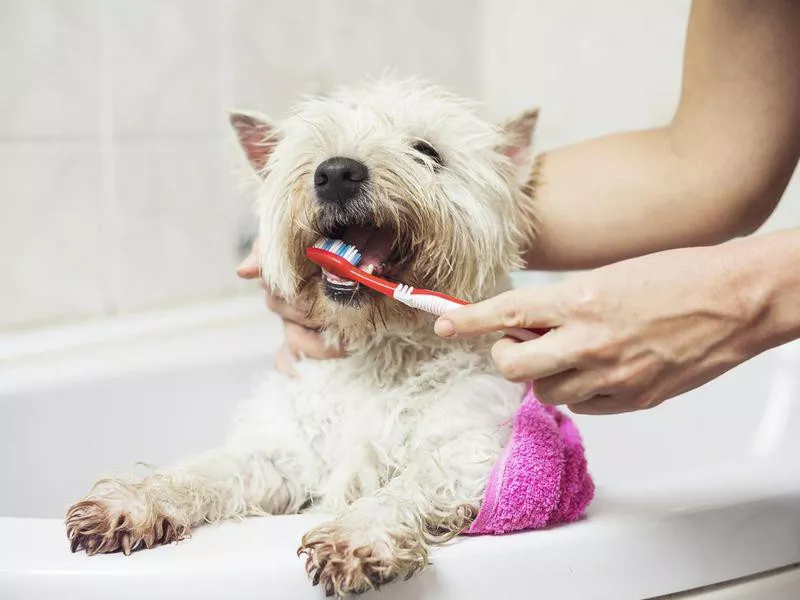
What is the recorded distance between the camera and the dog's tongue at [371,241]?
834mm

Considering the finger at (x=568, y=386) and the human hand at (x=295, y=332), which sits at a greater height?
the finger at (x=568, y=386)

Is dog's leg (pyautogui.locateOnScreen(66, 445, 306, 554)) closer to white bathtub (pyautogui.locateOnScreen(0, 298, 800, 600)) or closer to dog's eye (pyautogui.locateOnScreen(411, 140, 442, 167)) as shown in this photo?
white bathtub (pyautogui.locateOnScreen(0, 298, 800, 600))

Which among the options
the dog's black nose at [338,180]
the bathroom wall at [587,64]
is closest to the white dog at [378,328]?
the dog's black nose at [338,180]

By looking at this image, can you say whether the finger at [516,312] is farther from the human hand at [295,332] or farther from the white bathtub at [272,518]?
the human hand at [295,332]

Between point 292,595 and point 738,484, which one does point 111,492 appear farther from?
point 738,484

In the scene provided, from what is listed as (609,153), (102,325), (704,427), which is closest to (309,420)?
(609,153)

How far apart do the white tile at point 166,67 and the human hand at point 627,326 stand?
3.18 ft

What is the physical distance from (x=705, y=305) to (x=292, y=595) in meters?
0.36

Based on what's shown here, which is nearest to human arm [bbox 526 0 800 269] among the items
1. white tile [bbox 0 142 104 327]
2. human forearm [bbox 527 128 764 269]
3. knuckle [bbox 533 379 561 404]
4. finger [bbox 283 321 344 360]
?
human forearm [bbox 527 128 764 269]

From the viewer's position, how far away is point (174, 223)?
1.54 meters

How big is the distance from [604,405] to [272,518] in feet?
0.96

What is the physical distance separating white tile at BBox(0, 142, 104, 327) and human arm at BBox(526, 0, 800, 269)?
0.74 meters

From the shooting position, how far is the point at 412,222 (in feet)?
2.72

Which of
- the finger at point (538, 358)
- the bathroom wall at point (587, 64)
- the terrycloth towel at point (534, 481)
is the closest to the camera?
the finger at point (538, 358)
